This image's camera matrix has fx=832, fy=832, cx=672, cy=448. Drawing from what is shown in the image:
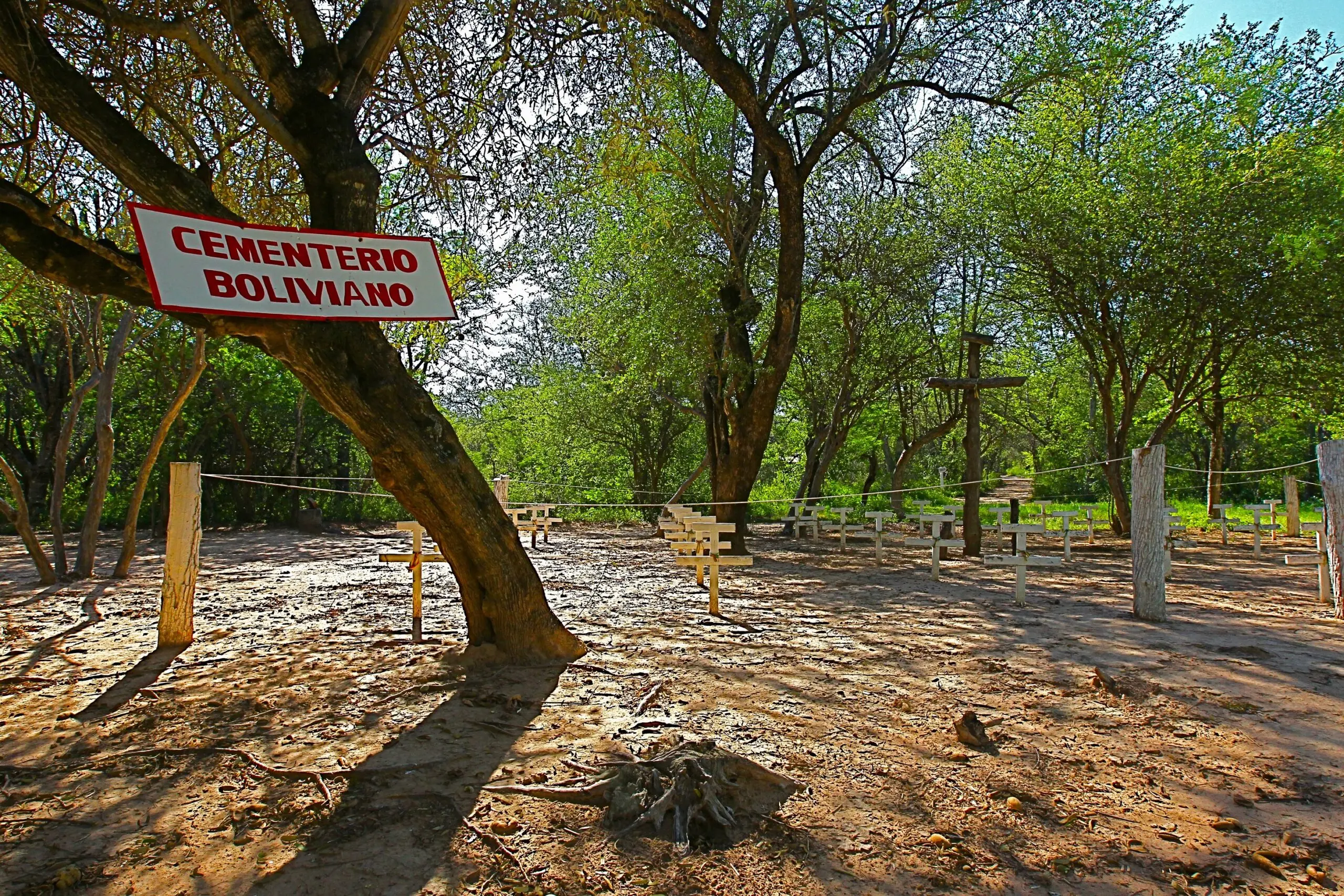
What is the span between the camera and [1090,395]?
2878 cm

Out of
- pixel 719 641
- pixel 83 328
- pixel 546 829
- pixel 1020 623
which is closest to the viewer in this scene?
pixel 546 829

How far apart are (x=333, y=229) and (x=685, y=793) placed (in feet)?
12.0

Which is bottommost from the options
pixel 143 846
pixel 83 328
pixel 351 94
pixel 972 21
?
pixel 143 846

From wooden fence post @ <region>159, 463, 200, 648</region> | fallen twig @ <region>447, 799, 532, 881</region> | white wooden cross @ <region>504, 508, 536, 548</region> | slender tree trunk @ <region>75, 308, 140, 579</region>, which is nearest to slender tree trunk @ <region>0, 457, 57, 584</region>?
slender tree trunk @ <region>75, 308, 140, 579</region>

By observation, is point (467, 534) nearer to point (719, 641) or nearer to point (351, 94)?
point (719, 641)

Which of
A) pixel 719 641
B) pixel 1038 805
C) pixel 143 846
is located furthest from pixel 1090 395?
pixel 143 846

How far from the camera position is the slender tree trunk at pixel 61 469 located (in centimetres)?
811

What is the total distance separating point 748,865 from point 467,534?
2839mm

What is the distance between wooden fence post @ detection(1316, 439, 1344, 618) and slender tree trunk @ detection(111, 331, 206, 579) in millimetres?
9542

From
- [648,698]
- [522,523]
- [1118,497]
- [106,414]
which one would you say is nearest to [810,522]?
[522,523]

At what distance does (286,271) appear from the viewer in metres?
4.12

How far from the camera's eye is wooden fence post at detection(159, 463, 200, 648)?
543cm

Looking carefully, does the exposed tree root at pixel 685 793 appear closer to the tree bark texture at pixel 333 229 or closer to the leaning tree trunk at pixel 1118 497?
the tree bark texture at pixel 333 229

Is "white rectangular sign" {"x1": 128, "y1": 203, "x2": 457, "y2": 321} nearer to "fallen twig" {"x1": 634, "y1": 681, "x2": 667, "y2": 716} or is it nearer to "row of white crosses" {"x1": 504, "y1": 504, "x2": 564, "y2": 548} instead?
"fallen twig" {"x1": 634, "y1": 681, "x2": 667, "y2": 716}
